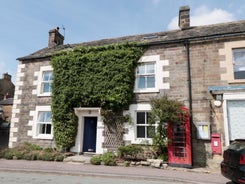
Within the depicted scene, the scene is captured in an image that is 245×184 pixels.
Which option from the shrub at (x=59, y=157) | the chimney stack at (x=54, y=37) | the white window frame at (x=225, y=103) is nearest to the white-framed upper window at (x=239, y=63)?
the white window frame at (x=225, y=103)

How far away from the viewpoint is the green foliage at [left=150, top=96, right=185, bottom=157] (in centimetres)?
940

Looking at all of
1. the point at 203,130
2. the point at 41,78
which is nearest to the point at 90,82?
the point at 41,78

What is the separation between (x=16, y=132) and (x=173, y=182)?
430 inches

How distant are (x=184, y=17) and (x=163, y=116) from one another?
7.56m

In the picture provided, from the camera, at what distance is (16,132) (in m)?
13.4

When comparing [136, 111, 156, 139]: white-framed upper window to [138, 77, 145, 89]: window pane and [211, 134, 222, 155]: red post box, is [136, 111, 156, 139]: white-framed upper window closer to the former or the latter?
[138, 77, 145, 89]: window pane

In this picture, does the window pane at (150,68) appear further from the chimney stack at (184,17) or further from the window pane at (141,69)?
the chimney stack at (184,17)

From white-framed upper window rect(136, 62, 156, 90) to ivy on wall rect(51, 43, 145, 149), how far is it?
0.36 m

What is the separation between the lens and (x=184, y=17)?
13336 mm

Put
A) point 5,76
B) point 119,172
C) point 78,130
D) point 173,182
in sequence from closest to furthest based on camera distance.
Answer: point 173,182 → point 119,172 → point 78,130 → point 5,76

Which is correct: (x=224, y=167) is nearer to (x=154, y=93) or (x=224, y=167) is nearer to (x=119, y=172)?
(x=119, y=172)

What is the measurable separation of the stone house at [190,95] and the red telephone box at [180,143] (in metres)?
0.14

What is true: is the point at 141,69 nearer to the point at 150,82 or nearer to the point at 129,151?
the point at 150,82

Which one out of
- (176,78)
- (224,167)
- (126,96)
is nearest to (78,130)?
(126,96)
